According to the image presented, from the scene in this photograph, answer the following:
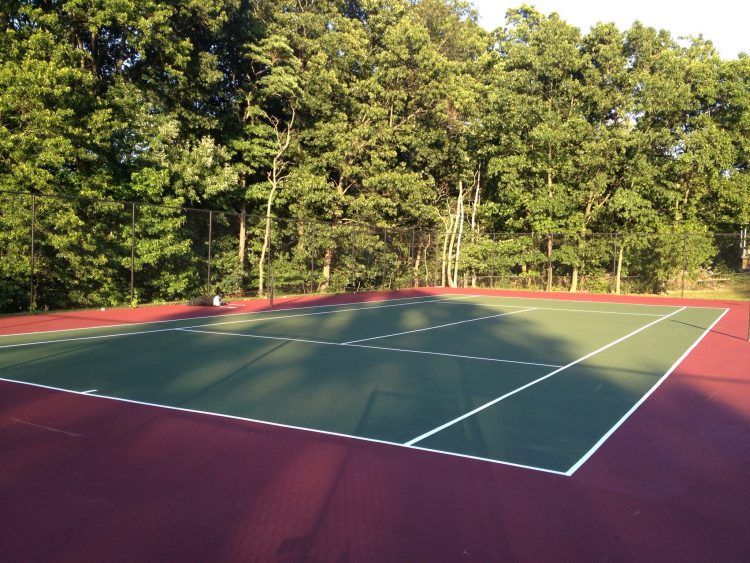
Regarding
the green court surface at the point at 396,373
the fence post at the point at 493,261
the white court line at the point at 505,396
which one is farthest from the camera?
the fence post at the point at 493,261

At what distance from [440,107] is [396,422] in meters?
29.7

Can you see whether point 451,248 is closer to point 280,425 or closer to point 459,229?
point 459,229

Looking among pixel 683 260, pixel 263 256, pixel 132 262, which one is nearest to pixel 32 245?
pixel 132 262

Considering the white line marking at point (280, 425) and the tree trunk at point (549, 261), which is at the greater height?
the tree trunk at point (549, 261)

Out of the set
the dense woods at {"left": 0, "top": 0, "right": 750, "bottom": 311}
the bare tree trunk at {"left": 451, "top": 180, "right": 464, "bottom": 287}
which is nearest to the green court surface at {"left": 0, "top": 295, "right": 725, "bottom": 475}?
the dense woods at {"left": 0, "top": 0, "right": 750, "bottom": 311}

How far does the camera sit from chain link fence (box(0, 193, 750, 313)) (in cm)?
1770

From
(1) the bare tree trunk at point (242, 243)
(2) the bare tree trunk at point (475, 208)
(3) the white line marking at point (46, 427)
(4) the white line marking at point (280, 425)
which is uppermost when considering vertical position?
(2) the bare tree trunk at point (475, 208)

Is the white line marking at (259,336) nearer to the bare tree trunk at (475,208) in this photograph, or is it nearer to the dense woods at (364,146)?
the dense woods at (364,146)

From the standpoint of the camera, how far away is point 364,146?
32.2 m

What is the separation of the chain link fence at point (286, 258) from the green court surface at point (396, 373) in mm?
4799

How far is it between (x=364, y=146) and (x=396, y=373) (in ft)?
78.6

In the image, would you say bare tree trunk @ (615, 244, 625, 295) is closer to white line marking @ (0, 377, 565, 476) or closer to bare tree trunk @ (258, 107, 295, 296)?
bare tree trunk @ (258, 107, 295, 296)

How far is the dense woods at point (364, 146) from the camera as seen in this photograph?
68.2 feet

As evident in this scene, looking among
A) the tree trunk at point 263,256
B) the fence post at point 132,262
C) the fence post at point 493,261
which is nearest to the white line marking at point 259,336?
the fence post at point 132,262
